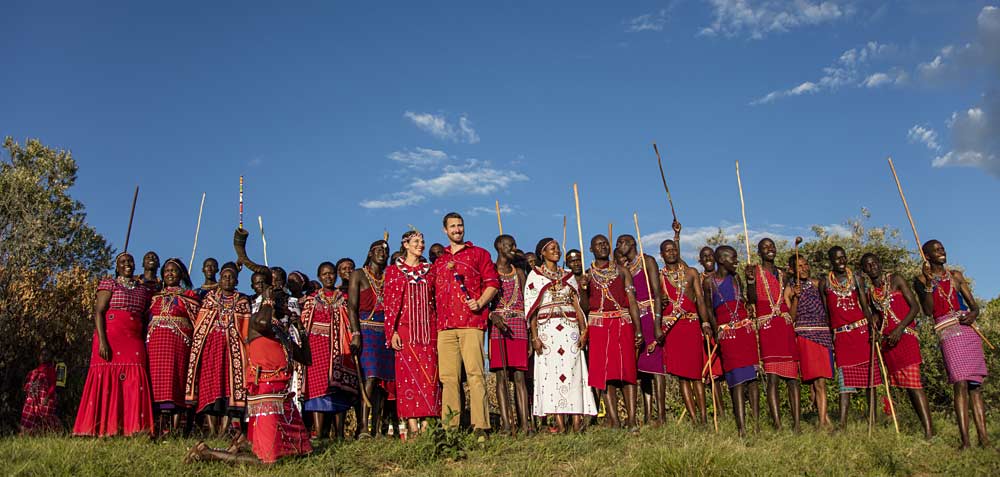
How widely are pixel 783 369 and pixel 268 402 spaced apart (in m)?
5.71

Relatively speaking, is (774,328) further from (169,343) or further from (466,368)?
(169,343)

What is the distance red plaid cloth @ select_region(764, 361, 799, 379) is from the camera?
8.75 meters

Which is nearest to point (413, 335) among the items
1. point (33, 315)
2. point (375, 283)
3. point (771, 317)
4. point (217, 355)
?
point (375, 283)

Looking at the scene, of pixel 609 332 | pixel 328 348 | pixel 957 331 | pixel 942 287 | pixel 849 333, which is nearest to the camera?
pixel 957 331

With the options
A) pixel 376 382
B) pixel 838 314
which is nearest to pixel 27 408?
pixel 376 382

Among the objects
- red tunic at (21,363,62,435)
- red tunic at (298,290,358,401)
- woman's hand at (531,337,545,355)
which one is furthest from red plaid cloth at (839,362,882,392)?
red tunic at (21,363,62,435)

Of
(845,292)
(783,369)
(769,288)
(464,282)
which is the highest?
(464,282)

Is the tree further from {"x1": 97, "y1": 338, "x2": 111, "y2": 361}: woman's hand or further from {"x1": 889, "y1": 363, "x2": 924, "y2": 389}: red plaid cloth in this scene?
{"x1": 889, "y1": 363, "x2": 924, "y2": 389}: red plaid cloth

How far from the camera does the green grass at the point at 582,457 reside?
6.30 meters

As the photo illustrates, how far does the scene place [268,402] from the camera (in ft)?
22.7

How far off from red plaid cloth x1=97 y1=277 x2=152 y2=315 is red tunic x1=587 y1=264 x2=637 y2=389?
A: 5559 mm

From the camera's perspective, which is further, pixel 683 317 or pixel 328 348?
pixel 328 348

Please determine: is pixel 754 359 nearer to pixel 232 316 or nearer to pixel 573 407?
pixel 573 407

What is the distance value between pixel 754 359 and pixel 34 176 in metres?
23.6
